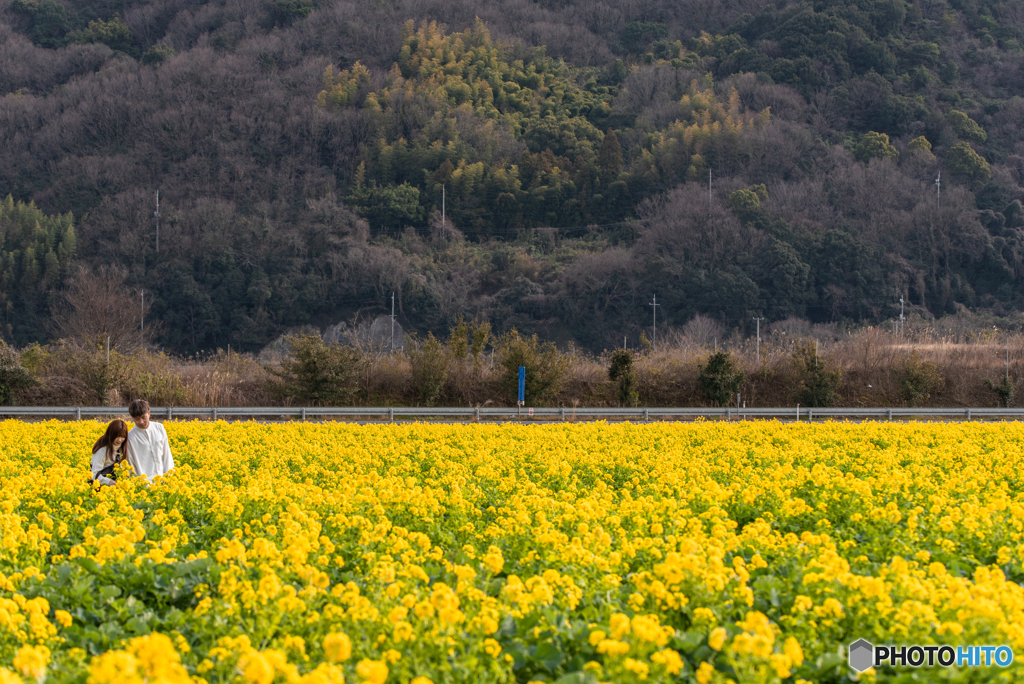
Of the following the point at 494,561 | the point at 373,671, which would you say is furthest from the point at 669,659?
the point at 494,561

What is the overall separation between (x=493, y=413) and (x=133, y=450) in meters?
17.3

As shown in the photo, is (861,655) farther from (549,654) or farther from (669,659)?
(549,654)

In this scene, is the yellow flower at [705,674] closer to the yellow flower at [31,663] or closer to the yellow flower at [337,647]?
the yellow flower at [337,647]

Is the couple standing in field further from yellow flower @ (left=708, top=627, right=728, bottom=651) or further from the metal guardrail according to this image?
the metal guardrail

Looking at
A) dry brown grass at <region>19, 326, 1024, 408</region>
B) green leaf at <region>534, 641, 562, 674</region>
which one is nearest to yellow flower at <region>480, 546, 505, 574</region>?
green leaf at <region>534, 641, 562, 674</region>

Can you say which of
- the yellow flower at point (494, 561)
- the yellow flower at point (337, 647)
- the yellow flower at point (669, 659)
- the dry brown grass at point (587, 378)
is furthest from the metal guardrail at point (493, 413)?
the yellow flower at point (669, 659)

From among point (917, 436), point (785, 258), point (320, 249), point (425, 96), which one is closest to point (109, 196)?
point (320, 249)

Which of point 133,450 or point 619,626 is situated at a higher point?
point 133,450

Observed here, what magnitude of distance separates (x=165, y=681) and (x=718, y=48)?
9688cm

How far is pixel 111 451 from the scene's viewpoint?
8094mm

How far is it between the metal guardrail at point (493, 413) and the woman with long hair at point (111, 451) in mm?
15028

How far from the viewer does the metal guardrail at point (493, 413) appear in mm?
23000

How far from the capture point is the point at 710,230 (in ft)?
201

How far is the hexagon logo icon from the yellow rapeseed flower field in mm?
54
